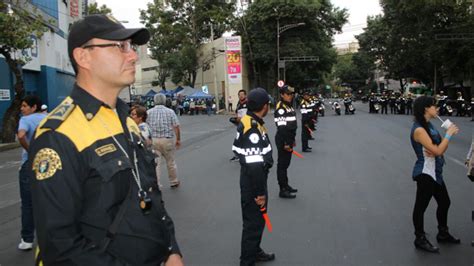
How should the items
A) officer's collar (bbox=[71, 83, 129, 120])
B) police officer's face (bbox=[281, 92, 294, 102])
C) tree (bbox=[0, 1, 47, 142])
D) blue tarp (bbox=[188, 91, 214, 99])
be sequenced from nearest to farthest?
officer's collar (bbox=[71, 83, 129, 120])
police officer's face (bbox=[281, 92, 294, 102])
tree (bbox=[0, 1, 47, 142])
blue tarp (bbox=[188, 91, 214, 99])

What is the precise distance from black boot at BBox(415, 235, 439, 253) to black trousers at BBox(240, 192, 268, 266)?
71.6 inches

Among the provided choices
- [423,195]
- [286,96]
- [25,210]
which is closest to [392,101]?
[286,96]

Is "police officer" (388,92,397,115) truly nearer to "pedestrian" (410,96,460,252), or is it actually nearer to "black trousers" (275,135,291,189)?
"black trousers" (275,135,291,189)

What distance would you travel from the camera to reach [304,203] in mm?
7070

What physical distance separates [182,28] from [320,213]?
5167 cm

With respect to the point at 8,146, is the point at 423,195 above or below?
above

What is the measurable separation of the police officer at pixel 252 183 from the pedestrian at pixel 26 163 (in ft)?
7.70

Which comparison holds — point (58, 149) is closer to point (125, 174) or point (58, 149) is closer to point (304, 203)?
point (125, 174)

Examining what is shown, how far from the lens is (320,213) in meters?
6.45

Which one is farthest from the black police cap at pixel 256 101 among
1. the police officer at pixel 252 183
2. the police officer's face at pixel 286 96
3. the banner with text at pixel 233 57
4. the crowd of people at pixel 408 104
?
the banner with text at pixel 233 57

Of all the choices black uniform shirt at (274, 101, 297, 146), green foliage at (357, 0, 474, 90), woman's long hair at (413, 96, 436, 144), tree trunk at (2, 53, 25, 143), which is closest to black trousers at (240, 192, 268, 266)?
woman's long hair at (413, 96, 436, 144)

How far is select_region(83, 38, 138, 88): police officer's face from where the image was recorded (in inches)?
75.7

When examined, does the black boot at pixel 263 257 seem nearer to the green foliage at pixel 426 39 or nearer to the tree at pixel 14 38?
the tree at pixel 14 38

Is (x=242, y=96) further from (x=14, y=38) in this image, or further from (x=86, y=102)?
(x=86, y=102)
